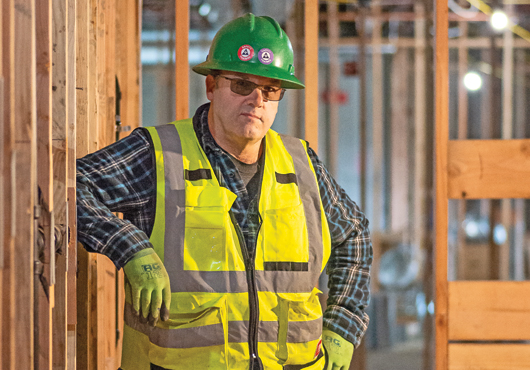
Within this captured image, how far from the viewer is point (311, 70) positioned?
7.97ft

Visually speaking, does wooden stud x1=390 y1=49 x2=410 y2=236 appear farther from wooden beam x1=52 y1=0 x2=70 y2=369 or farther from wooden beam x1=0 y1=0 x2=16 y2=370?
wooden beam x1=0 y1=0 x2=16 y2=370

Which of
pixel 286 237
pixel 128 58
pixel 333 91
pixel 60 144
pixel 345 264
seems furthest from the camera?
pixel 333 91

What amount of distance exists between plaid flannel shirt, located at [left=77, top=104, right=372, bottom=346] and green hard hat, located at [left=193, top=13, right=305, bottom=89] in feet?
0.58

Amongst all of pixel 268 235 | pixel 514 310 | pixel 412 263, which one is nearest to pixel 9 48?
pixel 268 235

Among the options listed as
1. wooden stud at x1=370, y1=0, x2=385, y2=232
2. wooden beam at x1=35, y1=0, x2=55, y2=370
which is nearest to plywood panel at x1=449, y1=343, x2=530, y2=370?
wooden beam at x1=35, y1=0, x2=55, y2=370

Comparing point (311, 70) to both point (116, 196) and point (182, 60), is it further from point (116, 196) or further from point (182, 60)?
point (116, 196)

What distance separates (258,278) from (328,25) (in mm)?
Answer: 4116

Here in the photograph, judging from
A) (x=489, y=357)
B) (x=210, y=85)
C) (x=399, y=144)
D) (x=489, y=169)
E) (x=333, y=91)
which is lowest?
(x=489, y=357)

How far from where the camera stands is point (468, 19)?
5.34m

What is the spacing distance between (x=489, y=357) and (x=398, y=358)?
248 centimetres

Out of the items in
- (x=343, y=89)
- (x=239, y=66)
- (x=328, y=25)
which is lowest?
(x=239, y=66)

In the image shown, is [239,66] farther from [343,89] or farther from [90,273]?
[343,89]

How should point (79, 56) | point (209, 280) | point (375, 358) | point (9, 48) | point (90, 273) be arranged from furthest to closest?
point (375, 358) < point (90, 273) < point (79, 56) < point (209, 280) < point (9, 48)

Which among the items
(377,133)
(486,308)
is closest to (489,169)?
(486,308)
